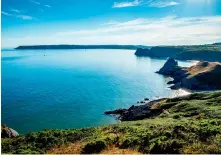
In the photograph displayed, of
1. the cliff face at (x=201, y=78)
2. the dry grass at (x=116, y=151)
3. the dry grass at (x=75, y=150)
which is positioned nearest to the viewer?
the dry grass at (x=116, y=151)

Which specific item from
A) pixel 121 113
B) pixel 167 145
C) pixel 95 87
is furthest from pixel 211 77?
pixel 167 145

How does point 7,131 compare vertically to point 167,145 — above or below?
below

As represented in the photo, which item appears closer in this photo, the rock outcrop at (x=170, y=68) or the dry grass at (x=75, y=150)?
the dry grass at (x=75, y=150)

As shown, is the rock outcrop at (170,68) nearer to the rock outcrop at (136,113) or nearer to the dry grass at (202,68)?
the dry grass at (202,68)

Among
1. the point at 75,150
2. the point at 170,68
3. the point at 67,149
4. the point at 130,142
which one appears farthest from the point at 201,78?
the point at 75,150

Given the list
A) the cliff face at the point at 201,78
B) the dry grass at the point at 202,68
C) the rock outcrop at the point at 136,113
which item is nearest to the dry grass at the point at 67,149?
the rock outcrop at the point at 136,113

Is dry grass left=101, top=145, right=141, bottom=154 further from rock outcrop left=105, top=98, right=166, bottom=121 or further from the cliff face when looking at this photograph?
the cliff face

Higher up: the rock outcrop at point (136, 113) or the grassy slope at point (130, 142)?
the grassy slope at point (130, 142)

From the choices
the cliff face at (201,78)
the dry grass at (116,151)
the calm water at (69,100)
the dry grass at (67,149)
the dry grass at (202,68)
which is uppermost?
the dry grass at (116,151)

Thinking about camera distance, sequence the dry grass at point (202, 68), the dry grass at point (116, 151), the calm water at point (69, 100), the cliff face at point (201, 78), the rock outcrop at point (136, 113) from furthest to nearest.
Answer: the dry grass at point (202, 68) < the cliff face at point (201, 78) < the calm water at point (69, 100) < the rock outcrop at point (136, 113) < the dry grass at point (116, 151)

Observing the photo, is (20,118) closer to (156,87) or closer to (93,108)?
(93,108)

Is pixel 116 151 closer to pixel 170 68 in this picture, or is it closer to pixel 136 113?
pixel 136 113
